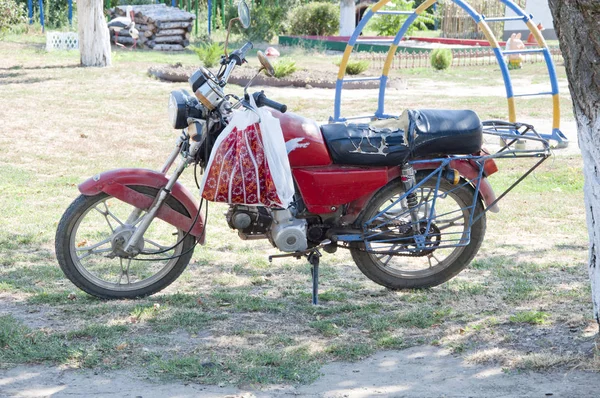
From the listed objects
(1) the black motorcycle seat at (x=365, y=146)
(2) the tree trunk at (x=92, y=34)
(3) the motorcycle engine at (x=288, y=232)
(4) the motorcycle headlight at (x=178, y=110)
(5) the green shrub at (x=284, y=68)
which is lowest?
(3) the motorcycle engine at (x=288, y=232)

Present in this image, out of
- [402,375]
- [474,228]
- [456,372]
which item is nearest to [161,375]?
[402,375]

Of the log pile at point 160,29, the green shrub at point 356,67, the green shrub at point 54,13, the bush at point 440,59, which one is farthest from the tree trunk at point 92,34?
the green shrub at point 54,13

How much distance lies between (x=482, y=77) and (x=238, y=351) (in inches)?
599

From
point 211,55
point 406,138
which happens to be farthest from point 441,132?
point 211,55

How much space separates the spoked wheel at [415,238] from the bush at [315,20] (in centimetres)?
2487

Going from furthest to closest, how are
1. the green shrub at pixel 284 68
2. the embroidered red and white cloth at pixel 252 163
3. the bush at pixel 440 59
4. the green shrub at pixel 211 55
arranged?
the bush at pixel 440 59 < the green shrub at pixel 211 55 < the green shrub at pixel 284 68 < the embroidered red and white cloth at pixel 252 163

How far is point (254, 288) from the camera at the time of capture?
5.41m

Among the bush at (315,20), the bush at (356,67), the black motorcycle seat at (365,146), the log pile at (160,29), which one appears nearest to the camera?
the black motorcycle seat at (365,146)

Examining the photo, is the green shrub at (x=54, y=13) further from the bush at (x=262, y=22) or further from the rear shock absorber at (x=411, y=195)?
the rear shock absorber at (x=411, y=195)

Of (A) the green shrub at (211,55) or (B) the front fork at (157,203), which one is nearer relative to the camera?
(B) the front fork at (157,203)

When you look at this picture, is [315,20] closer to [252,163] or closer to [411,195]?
[411,195]

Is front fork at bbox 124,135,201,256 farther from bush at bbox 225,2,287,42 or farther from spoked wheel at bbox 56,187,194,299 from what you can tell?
bush at bbox 225,2,287,42

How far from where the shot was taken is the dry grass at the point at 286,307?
4.20 meters

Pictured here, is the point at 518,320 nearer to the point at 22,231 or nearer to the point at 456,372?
the point at 456,372
